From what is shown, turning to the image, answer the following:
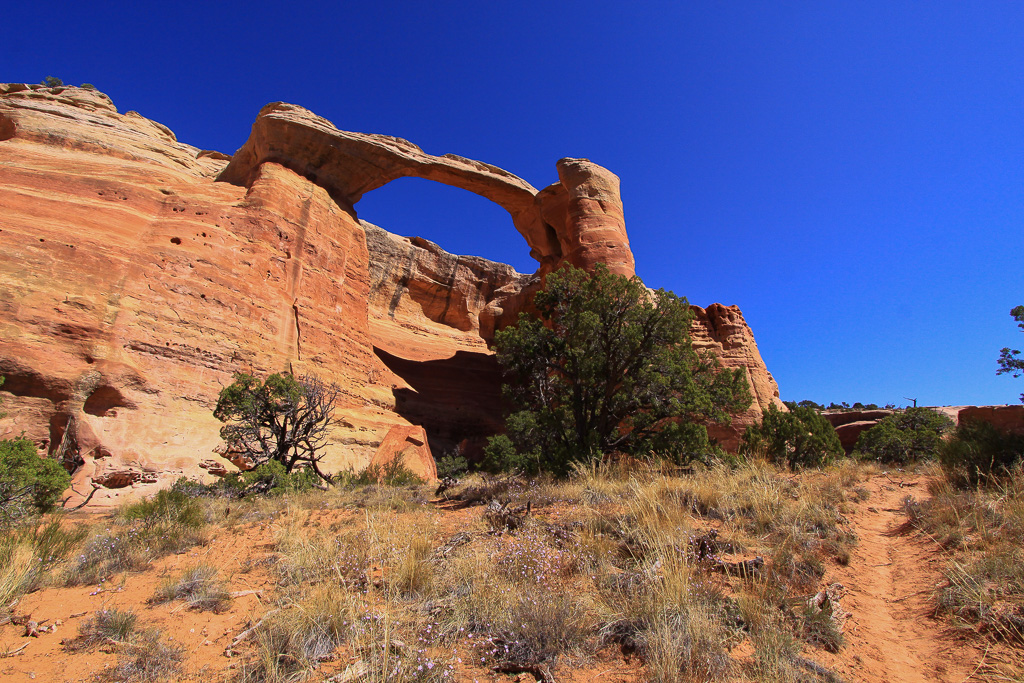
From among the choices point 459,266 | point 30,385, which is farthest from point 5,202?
point 459,266

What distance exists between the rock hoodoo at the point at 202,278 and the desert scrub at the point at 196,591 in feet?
29.0

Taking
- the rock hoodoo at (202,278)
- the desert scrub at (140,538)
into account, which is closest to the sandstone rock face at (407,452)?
the rock hoodoo at (202,278)

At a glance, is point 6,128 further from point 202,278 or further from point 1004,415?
point 1004,415

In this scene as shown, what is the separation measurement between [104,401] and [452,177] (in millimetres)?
19187

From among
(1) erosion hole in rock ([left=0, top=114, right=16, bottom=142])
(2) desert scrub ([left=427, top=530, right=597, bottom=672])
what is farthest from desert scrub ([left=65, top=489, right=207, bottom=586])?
(1) erosion hole in rock ([left=0, top=114, right=16, bottom=142])

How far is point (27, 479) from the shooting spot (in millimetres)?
7613

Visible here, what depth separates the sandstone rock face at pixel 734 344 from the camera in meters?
20.5

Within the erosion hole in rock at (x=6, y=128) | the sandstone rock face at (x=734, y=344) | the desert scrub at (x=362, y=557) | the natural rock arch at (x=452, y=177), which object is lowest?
the desert scrub at (x=362, y=557)

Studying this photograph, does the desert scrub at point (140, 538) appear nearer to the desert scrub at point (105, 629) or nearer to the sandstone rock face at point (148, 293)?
the desert scrub at point (105, 629)

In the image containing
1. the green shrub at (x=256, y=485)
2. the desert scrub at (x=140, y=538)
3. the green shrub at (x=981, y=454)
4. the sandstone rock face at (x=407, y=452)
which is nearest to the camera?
the desert scrub at (x=140, y=538)

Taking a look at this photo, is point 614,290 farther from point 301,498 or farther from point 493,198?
point 493,198

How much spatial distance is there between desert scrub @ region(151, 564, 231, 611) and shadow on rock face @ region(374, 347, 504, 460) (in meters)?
20.1

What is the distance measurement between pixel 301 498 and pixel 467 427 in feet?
60.6

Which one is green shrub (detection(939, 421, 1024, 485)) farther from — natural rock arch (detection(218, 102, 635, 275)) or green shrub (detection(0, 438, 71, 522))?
natural rock arch (detection(218, 102, 635, 275))
